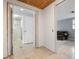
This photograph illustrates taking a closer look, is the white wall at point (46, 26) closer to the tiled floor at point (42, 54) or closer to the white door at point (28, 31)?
the tiled floor at point (42, 54)

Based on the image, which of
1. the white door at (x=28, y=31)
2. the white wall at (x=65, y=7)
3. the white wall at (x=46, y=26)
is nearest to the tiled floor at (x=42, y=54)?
the white wall at (x=46, y=26)

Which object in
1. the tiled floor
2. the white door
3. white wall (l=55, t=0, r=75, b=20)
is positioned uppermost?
white wall (l=55, t=0, r=75, b=20)

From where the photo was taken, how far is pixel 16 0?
4.27m

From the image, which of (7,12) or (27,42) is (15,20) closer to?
(7,12)

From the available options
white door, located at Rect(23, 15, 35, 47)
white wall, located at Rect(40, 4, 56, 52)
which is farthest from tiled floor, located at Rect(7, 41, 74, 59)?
white door, located at Rect(23, 15, 35, 47)

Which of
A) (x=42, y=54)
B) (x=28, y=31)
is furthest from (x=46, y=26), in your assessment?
(x=28, y=31)

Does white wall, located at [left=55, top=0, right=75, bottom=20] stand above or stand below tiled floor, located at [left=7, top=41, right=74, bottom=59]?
above

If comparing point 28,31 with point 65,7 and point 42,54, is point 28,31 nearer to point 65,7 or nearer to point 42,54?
point 65,7

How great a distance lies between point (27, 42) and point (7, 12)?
11.2 ft

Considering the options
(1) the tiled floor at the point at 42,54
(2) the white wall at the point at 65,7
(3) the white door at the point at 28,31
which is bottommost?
(1) the tiled floor at the point at 42,54

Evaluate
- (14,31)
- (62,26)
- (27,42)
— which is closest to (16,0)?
(14,31)

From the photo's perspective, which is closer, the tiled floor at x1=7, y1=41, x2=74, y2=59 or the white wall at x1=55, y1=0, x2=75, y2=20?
the tiled floor at x1=7, y1=41, x2=74, y2=59

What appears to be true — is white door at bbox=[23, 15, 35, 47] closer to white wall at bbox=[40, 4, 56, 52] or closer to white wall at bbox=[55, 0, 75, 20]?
white wall at bbox=[40, 4, 56, 52]
